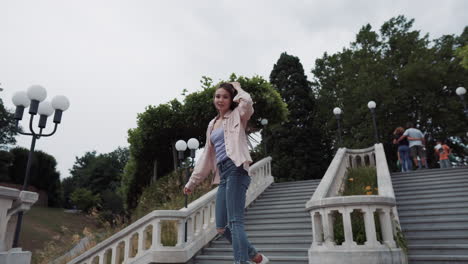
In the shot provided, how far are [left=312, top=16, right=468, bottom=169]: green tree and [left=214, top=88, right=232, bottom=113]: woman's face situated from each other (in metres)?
17.9

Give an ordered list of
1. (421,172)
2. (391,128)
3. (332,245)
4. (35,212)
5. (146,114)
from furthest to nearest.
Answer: (35,212), (391,128), (146,114), (421,172), (332,245)

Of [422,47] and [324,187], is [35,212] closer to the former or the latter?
[324,187]

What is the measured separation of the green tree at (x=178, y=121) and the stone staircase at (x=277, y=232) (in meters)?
4.79

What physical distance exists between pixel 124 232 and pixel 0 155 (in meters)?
25.7

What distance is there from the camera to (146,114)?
13.6 m

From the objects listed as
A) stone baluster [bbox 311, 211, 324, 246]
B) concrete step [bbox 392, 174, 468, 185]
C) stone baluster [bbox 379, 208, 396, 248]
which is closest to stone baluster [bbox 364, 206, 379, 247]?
→ stone baluster [bbox 379, 208, 396, 248]

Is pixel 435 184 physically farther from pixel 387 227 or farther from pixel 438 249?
pixel 387 227

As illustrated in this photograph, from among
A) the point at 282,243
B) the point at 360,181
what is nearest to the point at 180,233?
the point at 282,243

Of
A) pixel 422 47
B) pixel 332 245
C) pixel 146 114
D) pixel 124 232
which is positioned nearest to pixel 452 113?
pixel 422 47

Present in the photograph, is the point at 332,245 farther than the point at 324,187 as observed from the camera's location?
No

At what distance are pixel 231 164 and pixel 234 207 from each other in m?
0.35

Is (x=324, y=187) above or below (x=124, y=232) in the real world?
above

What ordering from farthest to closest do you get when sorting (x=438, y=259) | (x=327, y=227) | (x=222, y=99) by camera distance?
(x=438, y=259)
(x=327, y=227)
(x=222, y=99)

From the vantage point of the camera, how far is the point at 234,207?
8.52 feet
